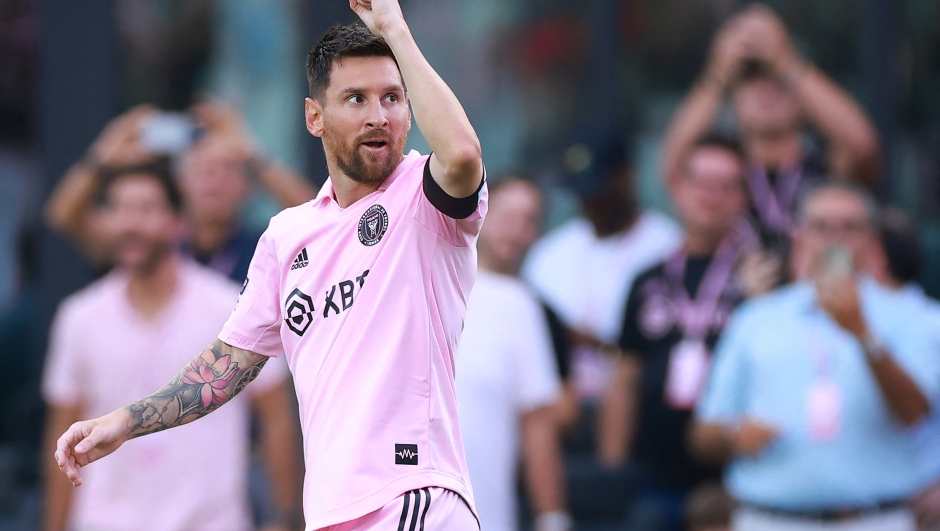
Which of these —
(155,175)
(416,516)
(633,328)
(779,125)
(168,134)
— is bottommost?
(416,516)

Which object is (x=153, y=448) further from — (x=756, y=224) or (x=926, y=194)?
(x=926, y=194)

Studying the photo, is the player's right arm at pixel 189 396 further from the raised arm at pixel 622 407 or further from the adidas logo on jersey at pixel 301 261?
the raised arm at pixel 622 407

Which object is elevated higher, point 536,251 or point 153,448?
point 536,251

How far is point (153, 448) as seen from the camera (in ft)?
18.7

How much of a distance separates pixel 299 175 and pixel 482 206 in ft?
18.9

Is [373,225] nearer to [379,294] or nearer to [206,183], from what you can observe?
[379,294]

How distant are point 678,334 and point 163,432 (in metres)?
2.54

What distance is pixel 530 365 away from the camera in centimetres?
594

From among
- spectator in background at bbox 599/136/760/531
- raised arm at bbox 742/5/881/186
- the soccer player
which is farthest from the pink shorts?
raised arm at bbox 742/5/881/186

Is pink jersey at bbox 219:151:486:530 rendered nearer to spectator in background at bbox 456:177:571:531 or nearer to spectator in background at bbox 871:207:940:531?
spectator in background at bbox 456:177:571:531

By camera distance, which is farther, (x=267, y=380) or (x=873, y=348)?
(x=267, y=380)

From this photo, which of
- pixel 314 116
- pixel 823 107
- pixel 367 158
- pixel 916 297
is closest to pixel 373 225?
pixel 367 158

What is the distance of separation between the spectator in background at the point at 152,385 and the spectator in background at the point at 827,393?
2074 mm

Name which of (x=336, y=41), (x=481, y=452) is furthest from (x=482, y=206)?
(x=481, y=452)
